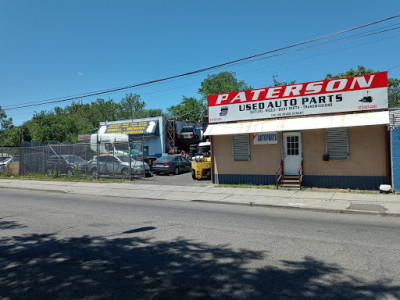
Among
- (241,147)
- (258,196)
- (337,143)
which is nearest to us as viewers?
(258,196)

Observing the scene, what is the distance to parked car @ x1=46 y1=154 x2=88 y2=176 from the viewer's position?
19750mm

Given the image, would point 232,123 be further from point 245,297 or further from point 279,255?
point 245,297

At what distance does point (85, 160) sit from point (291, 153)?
41.5 ft

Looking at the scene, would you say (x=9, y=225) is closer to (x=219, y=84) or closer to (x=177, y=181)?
(x=177, y=181)

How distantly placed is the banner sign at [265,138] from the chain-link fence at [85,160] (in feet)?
22.6

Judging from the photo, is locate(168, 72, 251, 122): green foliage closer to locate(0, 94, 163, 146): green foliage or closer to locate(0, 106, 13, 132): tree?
locate(0, 94, 163, 146): green foliage

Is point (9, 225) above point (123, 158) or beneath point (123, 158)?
beneath

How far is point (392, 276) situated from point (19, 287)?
16.4ft

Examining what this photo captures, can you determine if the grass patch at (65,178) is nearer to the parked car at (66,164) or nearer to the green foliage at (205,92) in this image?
the parked car at (66,164)

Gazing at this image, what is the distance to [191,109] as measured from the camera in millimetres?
61031

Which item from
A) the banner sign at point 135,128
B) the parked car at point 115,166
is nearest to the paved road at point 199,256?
the parked car at point 115,166

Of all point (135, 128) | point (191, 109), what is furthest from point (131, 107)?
point (135, 128)

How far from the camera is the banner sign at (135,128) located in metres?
31.8

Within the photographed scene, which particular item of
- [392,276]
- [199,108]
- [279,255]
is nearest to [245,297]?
[279,255]
